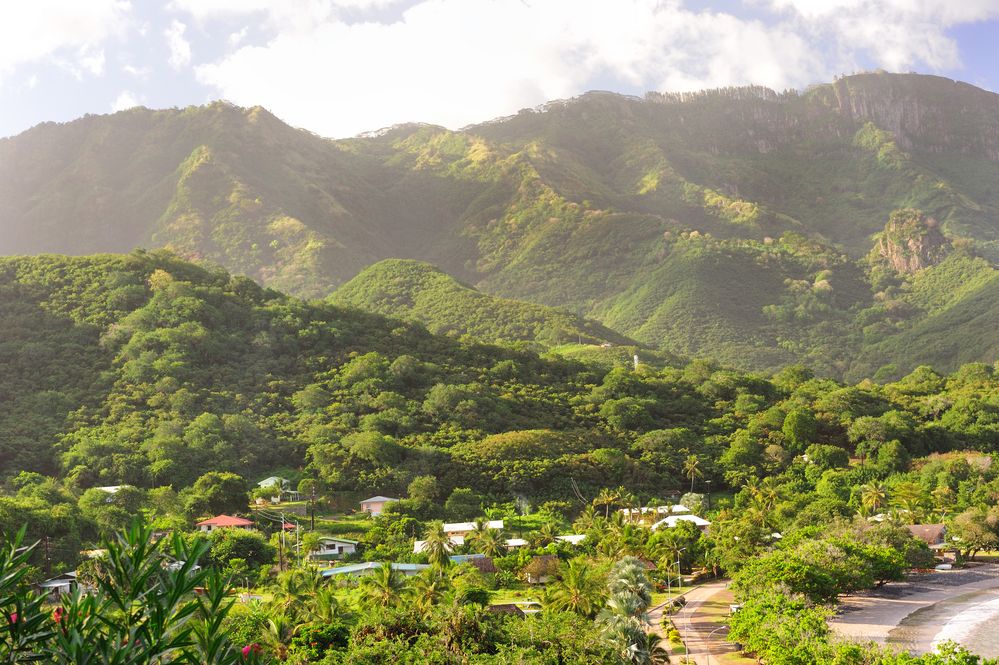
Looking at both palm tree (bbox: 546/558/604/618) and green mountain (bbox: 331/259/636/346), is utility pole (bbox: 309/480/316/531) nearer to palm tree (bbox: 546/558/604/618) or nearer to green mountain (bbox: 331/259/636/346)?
palm tree (bbox: 546/558/604/618)

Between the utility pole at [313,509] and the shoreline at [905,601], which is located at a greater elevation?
the utility pole at [313,509]

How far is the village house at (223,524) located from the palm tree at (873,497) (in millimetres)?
38030

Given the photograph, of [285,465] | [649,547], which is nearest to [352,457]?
[285,465]

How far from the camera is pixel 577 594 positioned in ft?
137

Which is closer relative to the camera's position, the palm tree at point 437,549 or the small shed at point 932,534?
the palm tree at point 437,549

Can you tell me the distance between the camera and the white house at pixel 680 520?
63.7 metres

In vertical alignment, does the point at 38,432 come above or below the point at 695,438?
above

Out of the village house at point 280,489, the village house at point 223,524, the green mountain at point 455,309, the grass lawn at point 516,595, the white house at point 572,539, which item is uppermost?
the green mountain at point 455,309

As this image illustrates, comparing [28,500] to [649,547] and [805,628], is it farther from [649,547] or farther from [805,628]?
[805,628]

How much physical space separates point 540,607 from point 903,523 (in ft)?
90.4

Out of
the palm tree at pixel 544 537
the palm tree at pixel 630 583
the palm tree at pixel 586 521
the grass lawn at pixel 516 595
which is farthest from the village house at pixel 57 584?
the palm tree at pixel 586 521

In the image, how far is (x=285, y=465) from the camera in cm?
7494

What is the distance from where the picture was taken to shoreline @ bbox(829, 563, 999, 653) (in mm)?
43781

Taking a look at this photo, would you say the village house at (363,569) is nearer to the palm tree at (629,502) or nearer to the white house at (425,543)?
the white house at (425,543)
